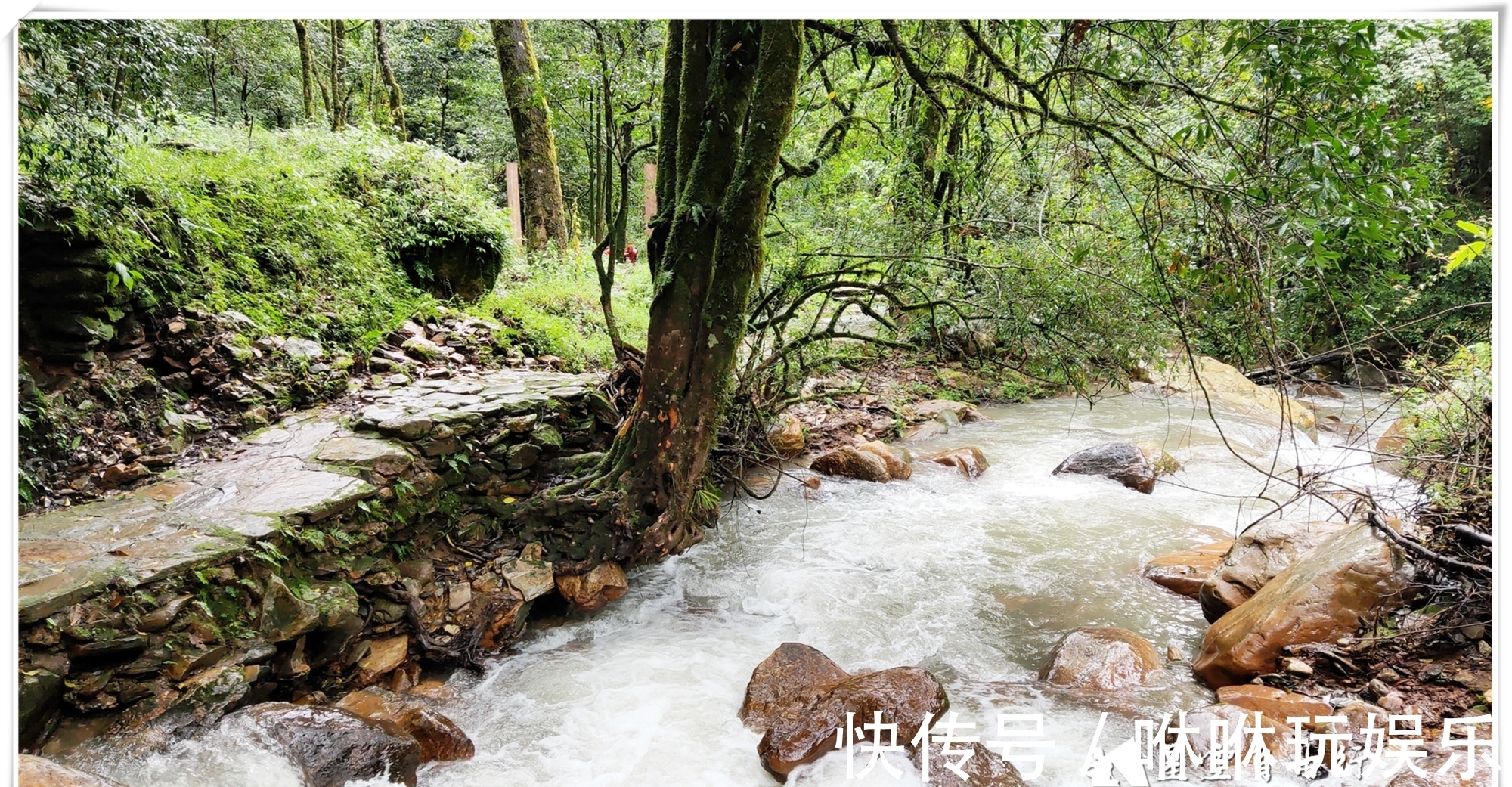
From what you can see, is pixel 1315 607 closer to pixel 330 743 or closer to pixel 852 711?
pixel 852 711

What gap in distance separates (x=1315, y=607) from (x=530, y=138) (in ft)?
22.7

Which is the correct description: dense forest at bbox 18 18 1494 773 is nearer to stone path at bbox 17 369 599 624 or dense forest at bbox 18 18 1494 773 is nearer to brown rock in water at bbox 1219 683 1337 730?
stone path at bbox 17 369 599 624

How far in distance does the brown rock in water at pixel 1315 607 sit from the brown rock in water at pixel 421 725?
298cm

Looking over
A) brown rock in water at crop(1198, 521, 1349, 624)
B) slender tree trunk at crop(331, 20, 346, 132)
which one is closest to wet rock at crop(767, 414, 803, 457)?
brown rock in water at crop(1198, 521, 1349, 624)

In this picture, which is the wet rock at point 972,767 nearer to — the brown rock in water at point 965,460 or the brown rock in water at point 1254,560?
the brown rock in water at point 1254,560

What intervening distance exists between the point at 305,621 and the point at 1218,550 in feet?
15.0

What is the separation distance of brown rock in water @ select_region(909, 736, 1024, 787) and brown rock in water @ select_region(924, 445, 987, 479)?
3376 millimetres

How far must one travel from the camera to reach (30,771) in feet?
5.03

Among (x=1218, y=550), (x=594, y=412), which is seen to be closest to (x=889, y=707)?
(x=594, y=412)

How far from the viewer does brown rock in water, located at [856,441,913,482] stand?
220 inches

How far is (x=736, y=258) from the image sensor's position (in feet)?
11.0

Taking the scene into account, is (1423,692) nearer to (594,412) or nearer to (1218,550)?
(1218,550)

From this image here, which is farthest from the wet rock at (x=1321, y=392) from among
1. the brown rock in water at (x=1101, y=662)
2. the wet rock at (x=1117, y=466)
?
the brown rock in water at (x=1101, y=662)

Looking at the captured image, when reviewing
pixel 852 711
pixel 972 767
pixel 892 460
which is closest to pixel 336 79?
pixel 892 460
